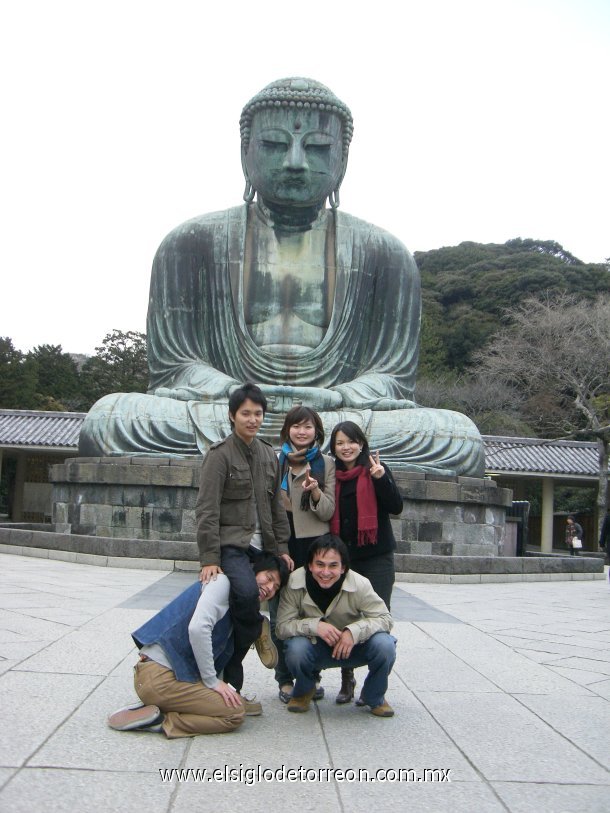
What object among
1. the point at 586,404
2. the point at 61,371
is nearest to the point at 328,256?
the point at 586,404

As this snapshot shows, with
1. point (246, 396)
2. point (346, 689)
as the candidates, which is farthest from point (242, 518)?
point (346, 689)

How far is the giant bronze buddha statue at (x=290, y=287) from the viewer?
33.6ft

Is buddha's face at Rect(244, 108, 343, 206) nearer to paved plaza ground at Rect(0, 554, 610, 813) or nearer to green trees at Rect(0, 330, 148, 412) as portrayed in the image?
paved plaza ground at Rect(0, 554, 610, 813)

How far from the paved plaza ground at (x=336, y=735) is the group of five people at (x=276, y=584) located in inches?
5.2

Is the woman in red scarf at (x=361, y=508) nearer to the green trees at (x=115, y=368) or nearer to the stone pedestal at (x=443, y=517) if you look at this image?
the stone pedestal at (x=443, y=517)

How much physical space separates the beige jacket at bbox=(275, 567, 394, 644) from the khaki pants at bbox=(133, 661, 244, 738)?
41cm

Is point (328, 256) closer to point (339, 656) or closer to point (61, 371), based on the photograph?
point (339, 656)

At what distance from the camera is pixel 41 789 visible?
227 centimetres

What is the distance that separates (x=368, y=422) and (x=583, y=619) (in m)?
3.78

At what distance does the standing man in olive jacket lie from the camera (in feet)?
10.2

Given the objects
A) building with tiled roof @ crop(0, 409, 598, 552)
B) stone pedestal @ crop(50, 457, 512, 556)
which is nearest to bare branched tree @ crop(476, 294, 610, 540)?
building with tiled roof @ crop(0, 409, 598, 552)

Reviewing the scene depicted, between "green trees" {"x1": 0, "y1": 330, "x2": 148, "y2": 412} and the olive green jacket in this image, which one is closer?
the olive green jacket

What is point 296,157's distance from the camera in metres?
10.2

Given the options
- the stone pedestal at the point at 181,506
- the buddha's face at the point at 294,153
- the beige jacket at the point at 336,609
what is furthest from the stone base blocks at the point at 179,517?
the beige jacket at the point at 336,609
